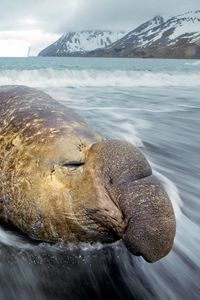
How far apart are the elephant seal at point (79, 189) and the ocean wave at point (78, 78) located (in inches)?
674

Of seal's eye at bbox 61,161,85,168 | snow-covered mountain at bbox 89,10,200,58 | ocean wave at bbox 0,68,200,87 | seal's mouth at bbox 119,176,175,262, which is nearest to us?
seal's mouth at bbox 119,176,175,262

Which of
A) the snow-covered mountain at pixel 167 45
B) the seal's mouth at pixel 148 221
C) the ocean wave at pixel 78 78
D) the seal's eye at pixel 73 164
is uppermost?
the seal's eye at pixel 73 164

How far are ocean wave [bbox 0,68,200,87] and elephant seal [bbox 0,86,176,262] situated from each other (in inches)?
674

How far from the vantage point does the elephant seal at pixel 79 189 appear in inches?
124

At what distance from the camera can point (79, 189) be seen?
3.43 meters

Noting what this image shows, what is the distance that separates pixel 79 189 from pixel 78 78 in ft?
73.0

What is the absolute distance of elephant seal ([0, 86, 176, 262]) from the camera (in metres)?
3.15

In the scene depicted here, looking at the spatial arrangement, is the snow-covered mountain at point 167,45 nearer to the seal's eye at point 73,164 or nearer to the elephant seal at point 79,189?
the elephant seal at point 79,189

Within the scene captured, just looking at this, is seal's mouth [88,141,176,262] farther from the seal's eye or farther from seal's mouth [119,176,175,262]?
the seal's eye

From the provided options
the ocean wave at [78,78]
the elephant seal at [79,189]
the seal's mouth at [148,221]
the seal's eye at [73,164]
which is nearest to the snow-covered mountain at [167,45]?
the ocean wave at [78,78]

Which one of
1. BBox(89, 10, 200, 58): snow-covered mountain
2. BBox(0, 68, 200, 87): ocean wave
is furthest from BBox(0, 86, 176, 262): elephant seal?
BBox(89, 10, 200, 58): snow-covered mountain

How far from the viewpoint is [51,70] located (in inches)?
1006

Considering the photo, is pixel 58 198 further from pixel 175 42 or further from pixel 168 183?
pixel 175 42

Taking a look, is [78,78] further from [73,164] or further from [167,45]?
[167,45]
